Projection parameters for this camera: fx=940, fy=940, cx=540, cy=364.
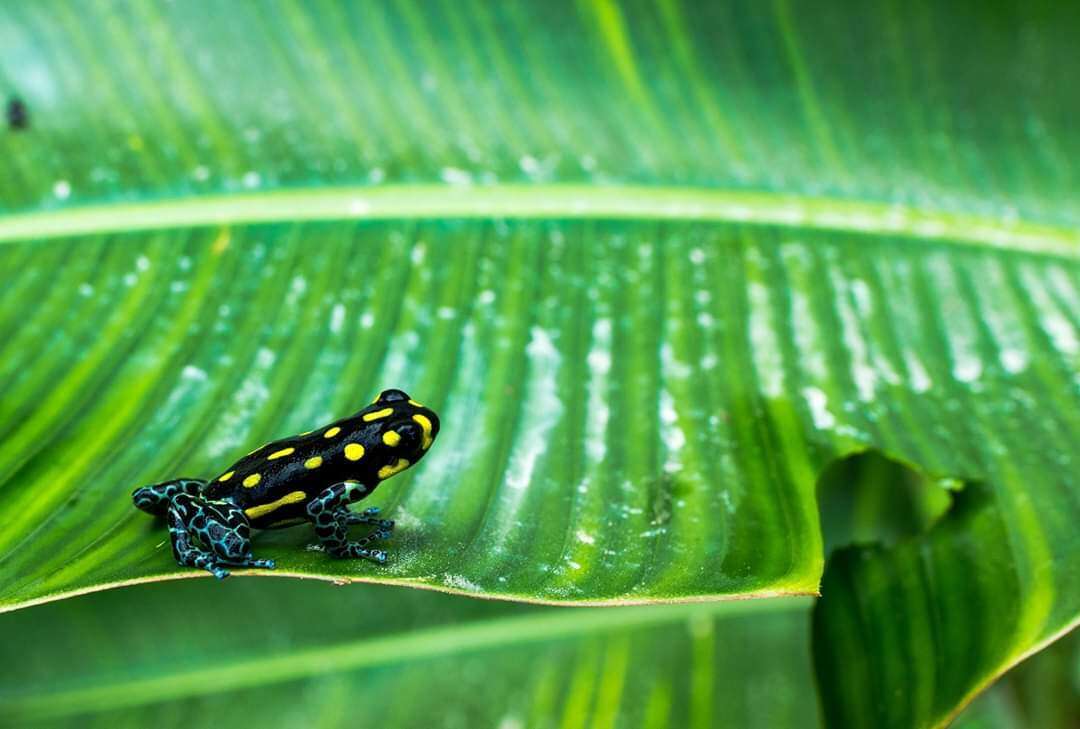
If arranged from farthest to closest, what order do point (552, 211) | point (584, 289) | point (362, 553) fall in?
point (552, 211) → point (584, 289) → point (362, 553)

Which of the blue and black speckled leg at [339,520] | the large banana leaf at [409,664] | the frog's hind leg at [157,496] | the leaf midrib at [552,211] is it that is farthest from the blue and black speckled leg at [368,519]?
the leaf midrib at [552,211]

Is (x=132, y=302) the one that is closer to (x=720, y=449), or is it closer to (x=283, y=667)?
(x=283, y=667)

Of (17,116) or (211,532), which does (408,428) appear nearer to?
(211,532)

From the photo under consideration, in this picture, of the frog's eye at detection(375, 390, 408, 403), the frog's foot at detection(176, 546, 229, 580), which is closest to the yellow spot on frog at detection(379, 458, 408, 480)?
the frog's eye at detection(375, 390, 408, 403)

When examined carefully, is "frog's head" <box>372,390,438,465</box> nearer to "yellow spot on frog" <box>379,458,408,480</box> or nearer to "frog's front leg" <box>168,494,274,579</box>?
"yellow spot on frog" <box>379,458,408,480</box>

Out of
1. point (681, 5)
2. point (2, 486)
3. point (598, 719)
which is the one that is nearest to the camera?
point (2, 486)

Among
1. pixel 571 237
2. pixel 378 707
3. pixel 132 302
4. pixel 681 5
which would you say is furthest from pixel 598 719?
pixel 681 5

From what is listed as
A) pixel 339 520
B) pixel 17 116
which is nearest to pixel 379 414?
pixel 339 520
